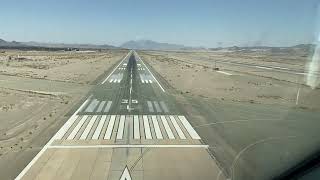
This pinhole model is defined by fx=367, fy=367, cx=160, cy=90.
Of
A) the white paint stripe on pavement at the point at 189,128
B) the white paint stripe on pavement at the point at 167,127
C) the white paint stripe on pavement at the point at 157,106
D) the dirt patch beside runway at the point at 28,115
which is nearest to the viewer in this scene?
the dirt patch beside runway at the point at 28,115

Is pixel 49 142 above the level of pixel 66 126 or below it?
above

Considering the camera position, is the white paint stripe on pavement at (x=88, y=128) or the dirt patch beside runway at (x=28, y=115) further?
the white paint stripe on pavement at (x=88, y=128)

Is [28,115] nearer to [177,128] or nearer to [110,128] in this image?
[110,128]

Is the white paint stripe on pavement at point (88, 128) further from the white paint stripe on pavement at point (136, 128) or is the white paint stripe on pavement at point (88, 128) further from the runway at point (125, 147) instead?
the white paint stripe on pavement at point (136, 128)

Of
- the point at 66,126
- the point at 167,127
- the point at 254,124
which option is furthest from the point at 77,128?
the point at 254,124

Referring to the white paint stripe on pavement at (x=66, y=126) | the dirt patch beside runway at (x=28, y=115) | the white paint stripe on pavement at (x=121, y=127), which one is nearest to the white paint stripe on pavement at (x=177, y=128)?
the white paint stripe on pavement at (x=121, y=127)

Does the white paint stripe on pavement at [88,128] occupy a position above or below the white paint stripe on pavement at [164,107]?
above

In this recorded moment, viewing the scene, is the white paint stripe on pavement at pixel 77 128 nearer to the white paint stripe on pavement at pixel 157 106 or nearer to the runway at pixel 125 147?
the runway at pixel 125 147

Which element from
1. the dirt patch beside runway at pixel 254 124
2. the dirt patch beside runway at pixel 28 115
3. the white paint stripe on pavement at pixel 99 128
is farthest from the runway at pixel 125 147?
the dirt patch beside runway at pixel 254 124

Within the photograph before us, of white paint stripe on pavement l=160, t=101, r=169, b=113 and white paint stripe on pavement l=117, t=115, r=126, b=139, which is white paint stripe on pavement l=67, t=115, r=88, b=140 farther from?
white paint stripe on pavement l=160, t=101, r=169, b=113

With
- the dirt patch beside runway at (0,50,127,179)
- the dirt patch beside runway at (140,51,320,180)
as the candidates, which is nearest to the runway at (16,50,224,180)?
the dirt patch beside runway at (0,50,127,179)

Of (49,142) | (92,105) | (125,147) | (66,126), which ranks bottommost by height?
(92,105)

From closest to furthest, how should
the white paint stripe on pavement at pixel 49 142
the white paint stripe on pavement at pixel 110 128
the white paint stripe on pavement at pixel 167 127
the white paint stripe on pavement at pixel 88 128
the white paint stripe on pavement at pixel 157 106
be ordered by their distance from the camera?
the white paint stripe on pavement at pixel 49 142, the white paint stripe on pavement at pixel 110 128, the white paint stripe on pavement at pixel 88 128, the white paint stripe on pavement at pixel 167 127, the white paint stripe on pavement at pixel 157 106
